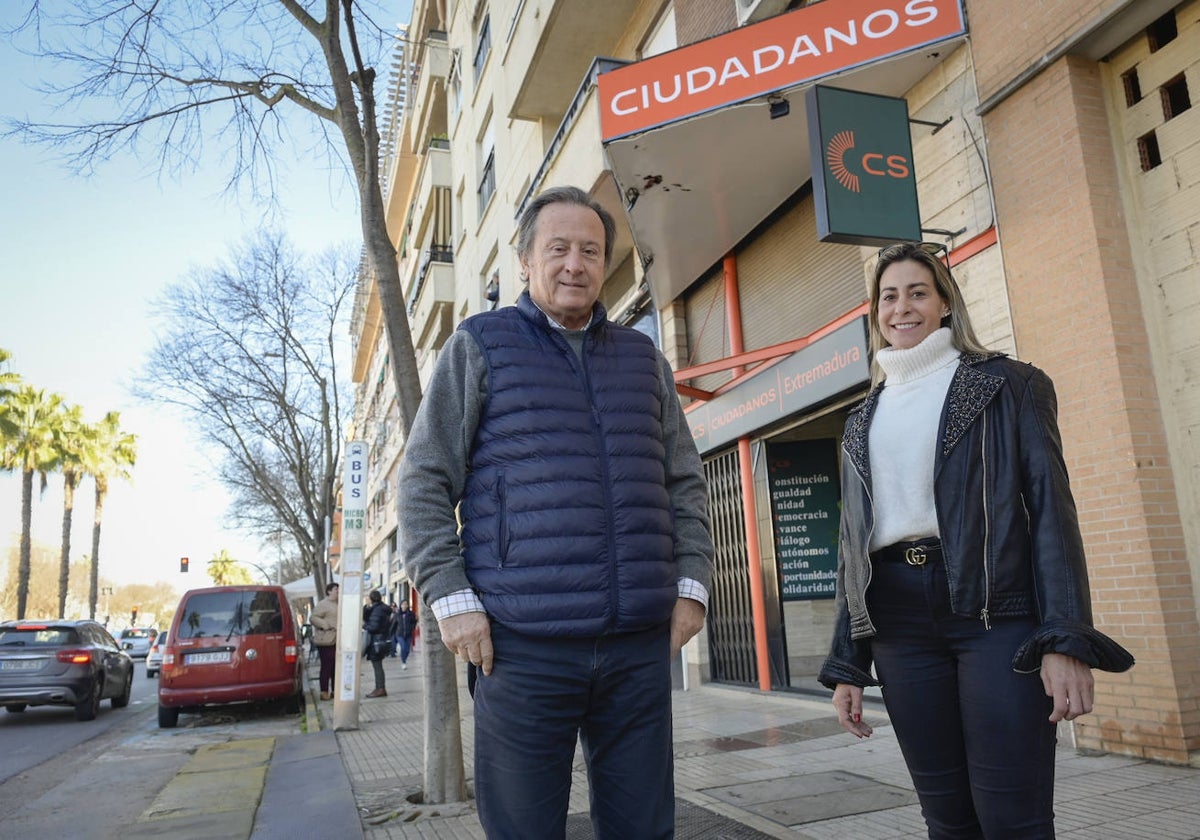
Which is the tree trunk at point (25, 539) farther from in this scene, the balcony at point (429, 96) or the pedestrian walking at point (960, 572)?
the pedestrian walking at point (960, 572)

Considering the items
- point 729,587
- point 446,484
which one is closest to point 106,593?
point 729,587

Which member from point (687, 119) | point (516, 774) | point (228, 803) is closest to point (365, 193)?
point (687, 119)

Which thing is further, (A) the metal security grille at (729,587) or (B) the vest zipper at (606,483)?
(A) the metal security grille at (729,587)

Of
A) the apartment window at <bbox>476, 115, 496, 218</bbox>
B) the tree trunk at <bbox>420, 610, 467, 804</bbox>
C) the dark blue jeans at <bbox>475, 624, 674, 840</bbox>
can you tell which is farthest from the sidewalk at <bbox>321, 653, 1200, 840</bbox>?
the apartment window at <bbox>476, 115, 496, 218</bbox>

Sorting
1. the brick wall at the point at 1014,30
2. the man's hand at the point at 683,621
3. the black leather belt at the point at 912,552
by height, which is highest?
the brick wall at the point at 1014,30

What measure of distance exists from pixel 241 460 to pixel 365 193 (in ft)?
78.3

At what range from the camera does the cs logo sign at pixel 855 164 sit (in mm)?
6535

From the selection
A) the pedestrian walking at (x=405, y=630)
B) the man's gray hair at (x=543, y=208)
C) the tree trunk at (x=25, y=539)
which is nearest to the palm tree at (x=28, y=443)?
the tree trunk at (x=25, y=539)

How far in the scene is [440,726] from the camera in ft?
17.3

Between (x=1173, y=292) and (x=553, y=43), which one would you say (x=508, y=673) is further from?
(x=553, y=43)

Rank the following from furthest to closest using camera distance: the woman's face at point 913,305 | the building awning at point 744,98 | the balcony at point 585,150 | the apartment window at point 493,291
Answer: the apartment window at point 493,291 < the balcony at point 585,150 < the building awning at point 744,98 < the woman's face at point 913,305

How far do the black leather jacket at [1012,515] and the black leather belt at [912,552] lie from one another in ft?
0.17

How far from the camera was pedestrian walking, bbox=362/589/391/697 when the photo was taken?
1379 cm

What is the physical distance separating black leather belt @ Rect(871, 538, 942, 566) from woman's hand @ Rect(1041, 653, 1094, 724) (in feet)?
1.17
